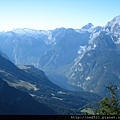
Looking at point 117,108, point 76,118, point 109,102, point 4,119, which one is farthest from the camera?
point 109,102

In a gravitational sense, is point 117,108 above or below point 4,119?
below

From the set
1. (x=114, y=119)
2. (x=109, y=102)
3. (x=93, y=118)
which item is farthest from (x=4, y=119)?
(x=109, y=102)

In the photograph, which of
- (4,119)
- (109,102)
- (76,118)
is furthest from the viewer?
(109,102)

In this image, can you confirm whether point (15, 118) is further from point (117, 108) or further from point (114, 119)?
point (117, 108)

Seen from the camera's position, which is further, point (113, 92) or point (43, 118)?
point (113, 92)

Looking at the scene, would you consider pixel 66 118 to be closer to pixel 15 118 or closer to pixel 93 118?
pixel 93 118

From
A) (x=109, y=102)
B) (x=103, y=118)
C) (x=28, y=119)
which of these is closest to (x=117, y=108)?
(x=109, y=102)

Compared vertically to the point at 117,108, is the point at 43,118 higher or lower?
higher

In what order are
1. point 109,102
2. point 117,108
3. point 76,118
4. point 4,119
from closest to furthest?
point 4,119
point 76,118
point 117,108
point 109,102

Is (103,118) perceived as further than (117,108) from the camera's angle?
No
